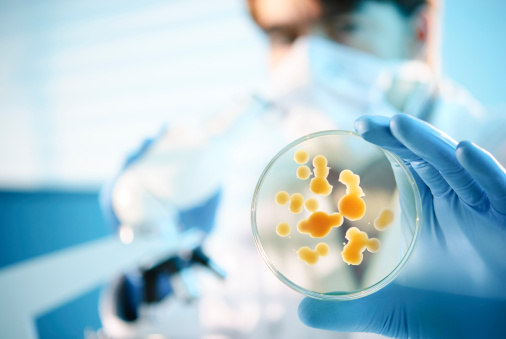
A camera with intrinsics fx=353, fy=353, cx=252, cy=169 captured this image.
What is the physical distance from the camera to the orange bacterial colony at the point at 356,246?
0.56 meters

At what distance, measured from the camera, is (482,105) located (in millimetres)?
1282

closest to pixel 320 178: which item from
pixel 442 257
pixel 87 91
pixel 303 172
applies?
pixel 303 172

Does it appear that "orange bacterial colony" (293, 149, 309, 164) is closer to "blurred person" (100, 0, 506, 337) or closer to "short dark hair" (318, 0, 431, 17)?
"blurred person" (100, 0, 506, 337)

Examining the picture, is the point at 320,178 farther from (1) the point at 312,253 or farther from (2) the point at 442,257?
(2) the point at 442,257

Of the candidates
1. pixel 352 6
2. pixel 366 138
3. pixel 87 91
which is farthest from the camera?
pixel 87 91

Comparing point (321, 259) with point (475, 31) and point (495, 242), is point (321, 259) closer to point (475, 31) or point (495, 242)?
point (495, 242)

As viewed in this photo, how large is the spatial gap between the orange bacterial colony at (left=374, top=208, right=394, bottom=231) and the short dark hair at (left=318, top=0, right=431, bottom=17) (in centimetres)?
90

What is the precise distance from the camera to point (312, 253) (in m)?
0.58

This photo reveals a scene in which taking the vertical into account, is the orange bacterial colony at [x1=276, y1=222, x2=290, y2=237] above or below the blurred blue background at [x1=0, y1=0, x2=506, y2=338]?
below

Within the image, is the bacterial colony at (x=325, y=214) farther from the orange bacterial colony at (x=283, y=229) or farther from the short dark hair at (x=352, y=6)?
the short dark hair at (x=352, y=6)

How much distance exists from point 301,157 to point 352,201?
0.35ft

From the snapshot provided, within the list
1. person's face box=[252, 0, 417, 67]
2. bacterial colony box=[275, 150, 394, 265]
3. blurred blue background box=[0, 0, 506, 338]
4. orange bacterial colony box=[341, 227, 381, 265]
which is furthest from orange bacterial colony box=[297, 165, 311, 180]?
blurred blue background box=[0, 0, 506, 338]

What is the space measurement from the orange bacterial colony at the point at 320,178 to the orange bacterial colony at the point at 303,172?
0.01 meters

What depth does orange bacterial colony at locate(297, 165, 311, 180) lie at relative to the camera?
1.94 ft
